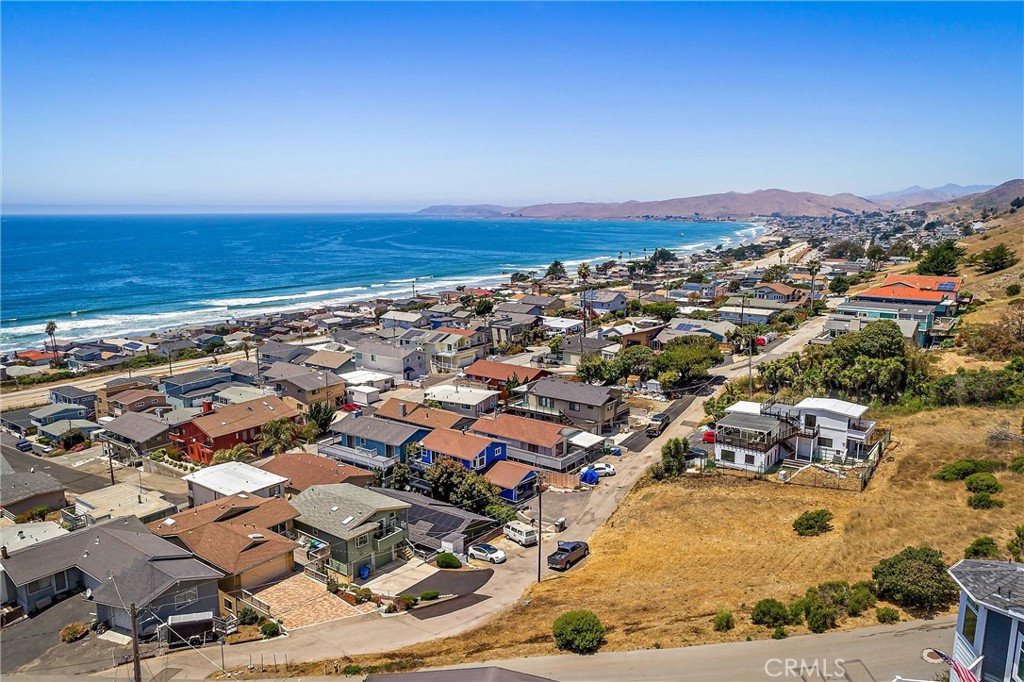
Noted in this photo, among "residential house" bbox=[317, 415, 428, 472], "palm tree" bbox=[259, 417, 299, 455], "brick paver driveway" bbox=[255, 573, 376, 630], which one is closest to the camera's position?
"brick paver driveway" bbox=[255, 573, 376, 630]

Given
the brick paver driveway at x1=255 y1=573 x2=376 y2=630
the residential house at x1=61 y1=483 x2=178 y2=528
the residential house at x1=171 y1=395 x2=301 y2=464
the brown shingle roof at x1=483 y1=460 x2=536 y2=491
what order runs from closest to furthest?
the brick paver driveway at x1=255 y1=573 x2=376 y2=630 < the residential house at x1=61 y1=483 x2=178 y2=528 < the brown shingle roof at x1=483 y1=460 x2=536 y2=491 < the residential house at x1=171 y1=395 x2=301 y2=464

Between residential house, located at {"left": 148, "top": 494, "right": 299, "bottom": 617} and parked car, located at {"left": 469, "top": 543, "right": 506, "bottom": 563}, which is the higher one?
residential house, located at {"left": 148, "top": 494, "right": 299, "bottom": 617}

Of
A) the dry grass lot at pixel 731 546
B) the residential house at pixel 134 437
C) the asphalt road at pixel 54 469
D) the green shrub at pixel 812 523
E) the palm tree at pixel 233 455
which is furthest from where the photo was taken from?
the residential house at pixel 134 437

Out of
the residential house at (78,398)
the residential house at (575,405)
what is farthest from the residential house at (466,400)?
the residential house at (78,398)

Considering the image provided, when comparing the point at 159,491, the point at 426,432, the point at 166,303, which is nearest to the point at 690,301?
the point at 426,432

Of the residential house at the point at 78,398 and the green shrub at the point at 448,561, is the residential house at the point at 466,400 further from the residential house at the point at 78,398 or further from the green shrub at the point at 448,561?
the residential house at the point at 78,398

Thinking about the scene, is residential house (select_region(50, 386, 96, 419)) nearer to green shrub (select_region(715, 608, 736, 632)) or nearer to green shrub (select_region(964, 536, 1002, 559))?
green shrub (select_region(715, 608, 736, 632))

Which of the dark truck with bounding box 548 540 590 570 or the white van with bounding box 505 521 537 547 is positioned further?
the white van with bounding box 505 521 537 547

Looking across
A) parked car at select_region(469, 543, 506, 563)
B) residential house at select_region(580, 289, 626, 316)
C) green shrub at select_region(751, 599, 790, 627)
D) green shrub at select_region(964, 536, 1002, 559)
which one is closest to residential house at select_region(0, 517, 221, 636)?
parked car at select_region(469, 543, 506, 563)
